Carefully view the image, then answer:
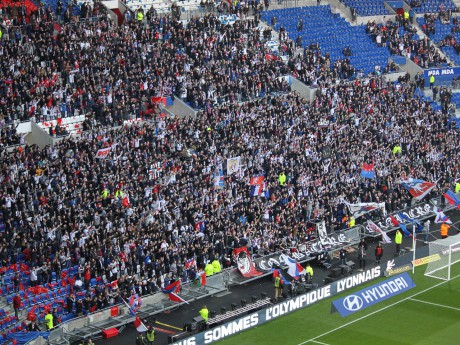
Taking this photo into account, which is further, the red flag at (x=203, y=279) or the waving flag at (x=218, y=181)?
the waving flag at (x=218, y=181)

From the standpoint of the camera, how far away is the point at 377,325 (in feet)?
143

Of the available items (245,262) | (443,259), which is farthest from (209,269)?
(443,259)

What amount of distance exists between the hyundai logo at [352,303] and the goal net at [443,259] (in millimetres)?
7243

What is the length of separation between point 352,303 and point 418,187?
54.7 feet

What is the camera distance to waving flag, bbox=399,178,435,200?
5803cm

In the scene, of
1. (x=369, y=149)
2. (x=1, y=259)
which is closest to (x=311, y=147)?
(x=369, y=149)

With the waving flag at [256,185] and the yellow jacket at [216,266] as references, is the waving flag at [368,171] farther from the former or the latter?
the yellow jacket at [216,266]

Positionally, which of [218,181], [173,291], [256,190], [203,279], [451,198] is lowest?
[451,198]

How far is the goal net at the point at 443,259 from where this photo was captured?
164 feet

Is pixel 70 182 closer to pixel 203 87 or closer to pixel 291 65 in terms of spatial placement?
pixel 203 87

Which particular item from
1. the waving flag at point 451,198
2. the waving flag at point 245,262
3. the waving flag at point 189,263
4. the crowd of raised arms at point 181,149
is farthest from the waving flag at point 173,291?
the waving flag at point 451,198

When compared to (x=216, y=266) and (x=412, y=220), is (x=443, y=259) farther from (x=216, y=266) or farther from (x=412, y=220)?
(x=216, y=266)

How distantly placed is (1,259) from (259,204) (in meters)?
14.7

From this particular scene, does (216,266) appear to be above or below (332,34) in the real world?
below
